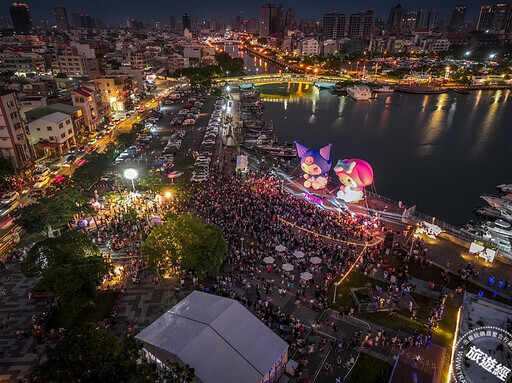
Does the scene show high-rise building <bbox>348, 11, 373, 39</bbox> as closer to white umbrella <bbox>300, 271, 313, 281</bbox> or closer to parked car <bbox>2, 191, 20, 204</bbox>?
parked car <bbox>2, 191, 20, 204</bbox>

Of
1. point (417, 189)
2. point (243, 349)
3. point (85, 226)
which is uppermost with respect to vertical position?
point (243, 349)

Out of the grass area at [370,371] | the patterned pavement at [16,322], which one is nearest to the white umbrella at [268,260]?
the grass area at [370,371]

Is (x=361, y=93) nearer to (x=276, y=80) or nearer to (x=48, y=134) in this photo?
(x=276, y=80)

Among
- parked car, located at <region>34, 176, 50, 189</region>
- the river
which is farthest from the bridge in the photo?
parked car, located at <region>34, 176, 50, 189</region>

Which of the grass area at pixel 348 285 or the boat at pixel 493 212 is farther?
the boat at pixel 493 212

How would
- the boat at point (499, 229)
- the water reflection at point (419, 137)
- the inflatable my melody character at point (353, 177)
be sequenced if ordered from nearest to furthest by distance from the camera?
the boat at point (499, 229) → the inflatable my melody character at point (353, 177) → the water reflection at point (419, 137)

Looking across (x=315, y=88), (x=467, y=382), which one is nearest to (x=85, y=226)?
(x=467, y=382)

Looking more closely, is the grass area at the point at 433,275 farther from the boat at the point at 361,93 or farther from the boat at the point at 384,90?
the boat at the point at 384,90

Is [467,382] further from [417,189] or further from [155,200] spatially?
[417,189]
